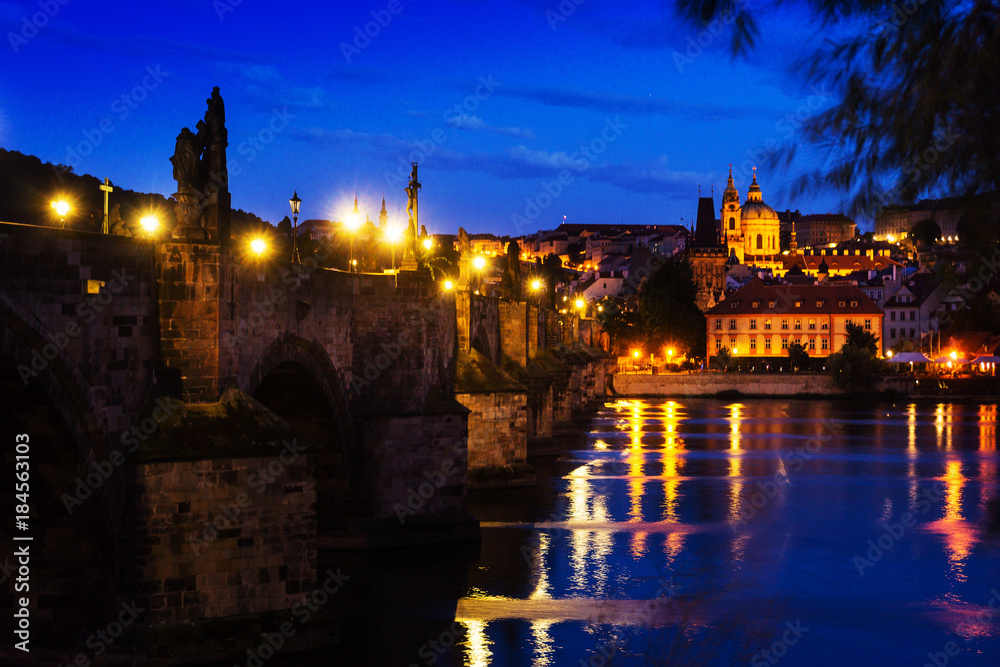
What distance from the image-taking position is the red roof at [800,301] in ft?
337

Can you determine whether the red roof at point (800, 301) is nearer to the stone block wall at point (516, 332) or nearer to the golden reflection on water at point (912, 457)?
the golden reflection on water at point (912, 457)

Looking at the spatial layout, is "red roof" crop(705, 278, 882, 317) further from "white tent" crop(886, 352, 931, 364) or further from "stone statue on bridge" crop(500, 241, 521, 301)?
"stone statue on bridge" crop(500, 241, 521, 301)

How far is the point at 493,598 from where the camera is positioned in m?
19.7

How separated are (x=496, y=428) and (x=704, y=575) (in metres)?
10.7

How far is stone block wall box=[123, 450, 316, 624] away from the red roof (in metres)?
92.6

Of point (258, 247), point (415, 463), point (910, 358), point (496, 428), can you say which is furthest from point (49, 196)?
point (910, 358)

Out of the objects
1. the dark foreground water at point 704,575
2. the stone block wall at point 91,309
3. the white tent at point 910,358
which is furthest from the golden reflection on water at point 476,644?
the white tent at point 910,358

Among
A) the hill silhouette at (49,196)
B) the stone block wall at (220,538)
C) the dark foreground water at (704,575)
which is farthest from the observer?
the hill silhouette at (49,196)

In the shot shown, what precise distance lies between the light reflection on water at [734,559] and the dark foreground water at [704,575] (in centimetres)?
5

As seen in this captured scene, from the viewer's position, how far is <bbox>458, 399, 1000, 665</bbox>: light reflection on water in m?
17.2

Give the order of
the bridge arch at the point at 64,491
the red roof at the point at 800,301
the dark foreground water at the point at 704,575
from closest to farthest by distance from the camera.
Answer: the bridge arch at the point at 64,491
the dark foreground water at the point at 704,575
the red roof at the point at 800,301

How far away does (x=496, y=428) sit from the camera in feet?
104

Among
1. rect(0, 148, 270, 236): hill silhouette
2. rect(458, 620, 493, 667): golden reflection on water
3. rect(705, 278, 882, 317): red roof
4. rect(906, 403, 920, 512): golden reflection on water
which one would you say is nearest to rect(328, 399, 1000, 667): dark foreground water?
rect(458, 620, 493, 667): golden reflection on water

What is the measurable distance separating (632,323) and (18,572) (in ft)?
289
